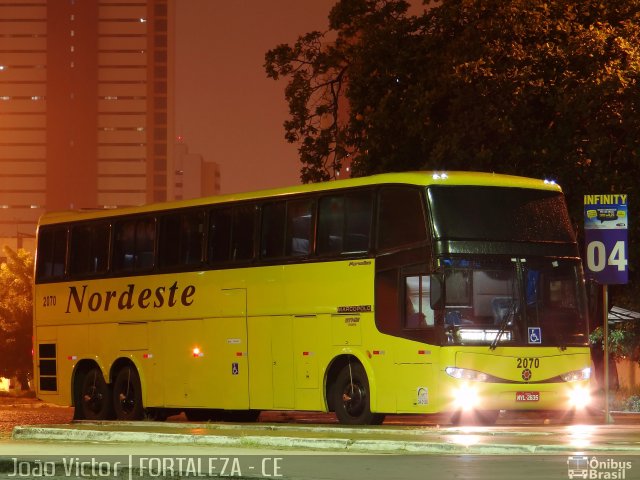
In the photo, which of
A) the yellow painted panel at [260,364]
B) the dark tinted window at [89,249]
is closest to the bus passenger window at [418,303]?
the yellow painted panel at [260,364]

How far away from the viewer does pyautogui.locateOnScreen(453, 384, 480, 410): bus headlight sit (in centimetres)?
2217

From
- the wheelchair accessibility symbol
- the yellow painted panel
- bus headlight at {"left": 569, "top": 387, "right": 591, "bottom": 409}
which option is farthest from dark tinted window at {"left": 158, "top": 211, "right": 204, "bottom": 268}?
bus headlight at {"left": 569, "top": 387, "right": 591, "bottom": 409}

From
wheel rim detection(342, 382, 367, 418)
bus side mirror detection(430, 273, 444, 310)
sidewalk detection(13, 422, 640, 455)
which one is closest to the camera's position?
sidewalk detection(13, 422, 640, 455)

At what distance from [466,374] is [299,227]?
425cm

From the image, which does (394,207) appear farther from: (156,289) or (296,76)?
(296,76)

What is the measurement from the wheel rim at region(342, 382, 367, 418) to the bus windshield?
6.55 ft

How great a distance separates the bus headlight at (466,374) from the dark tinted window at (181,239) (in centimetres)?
646

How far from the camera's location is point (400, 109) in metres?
35.4

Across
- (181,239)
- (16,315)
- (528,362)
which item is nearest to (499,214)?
(528,362)

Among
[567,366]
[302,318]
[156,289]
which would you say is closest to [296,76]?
[156,289]

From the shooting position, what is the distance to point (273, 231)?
25516mm

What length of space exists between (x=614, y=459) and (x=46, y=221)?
18390 mm

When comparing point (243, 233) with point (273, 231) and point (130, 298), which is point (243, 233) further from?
point (130, 298)

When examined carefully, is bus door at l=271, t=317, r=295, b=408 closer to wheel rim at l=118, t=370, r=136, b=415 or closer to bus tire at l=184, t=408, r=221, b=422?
bus tire at l=184, t=408, r=221, b=422
